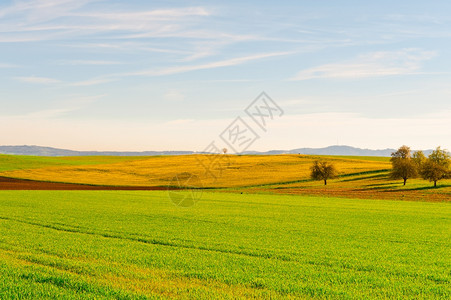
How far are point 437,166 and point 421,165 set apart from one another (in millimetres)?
3022

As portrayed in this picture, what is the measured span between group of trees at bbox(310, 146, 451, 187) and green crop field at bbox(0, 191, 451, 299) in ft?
165

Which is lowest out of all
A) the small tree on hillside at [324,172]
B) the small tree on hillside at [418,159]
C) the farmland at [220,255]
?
the farmland at [220,255]

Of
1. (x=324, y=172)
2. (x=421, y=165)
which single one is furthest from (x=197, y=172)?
(x=421, y=165)

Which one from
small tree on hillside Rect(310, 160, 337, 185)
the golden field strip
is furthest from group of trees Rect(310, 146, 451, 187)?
the golden field strip

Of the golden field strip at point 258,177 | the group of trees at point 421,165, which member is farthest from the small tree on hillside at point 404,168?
the golden field strip at point 258,177

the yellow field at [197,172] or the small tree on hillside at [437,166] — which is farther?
the yellow field at [197,172]

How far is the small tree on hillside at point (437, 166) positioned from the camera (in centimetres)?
6956

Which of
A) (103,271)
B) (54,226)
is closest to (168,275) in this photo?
A: (103,271)

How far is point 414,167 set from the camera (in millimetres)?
74312

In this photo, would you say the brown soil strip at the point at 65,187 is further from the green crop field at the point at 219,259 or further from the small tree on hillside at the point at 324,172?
the green crop field at the point at 219,259

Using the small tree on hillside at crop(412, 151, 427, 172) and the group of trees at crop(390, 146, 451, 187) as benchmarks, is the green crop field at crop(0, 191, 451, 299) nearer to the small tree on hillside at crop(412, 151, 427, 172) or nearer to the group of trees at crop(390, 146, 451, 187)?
the group of trees at crop(390, 146, 451, 187)

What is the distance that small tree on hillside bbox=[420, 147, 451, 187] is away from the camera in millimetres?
69562

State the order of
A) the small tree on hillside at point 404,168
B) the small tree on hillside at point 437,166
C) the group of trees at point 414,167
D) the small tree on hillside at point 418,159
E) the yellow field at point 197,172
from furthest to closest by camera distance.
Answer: the yellow field at point 197,172
the small tree on hillside at point 404,168
the small tree on hillside at point 418,159
the group of trees at point 414,167
the small tree on hillside at point 437,166

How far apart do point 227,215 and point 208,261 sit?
51.6 feet
